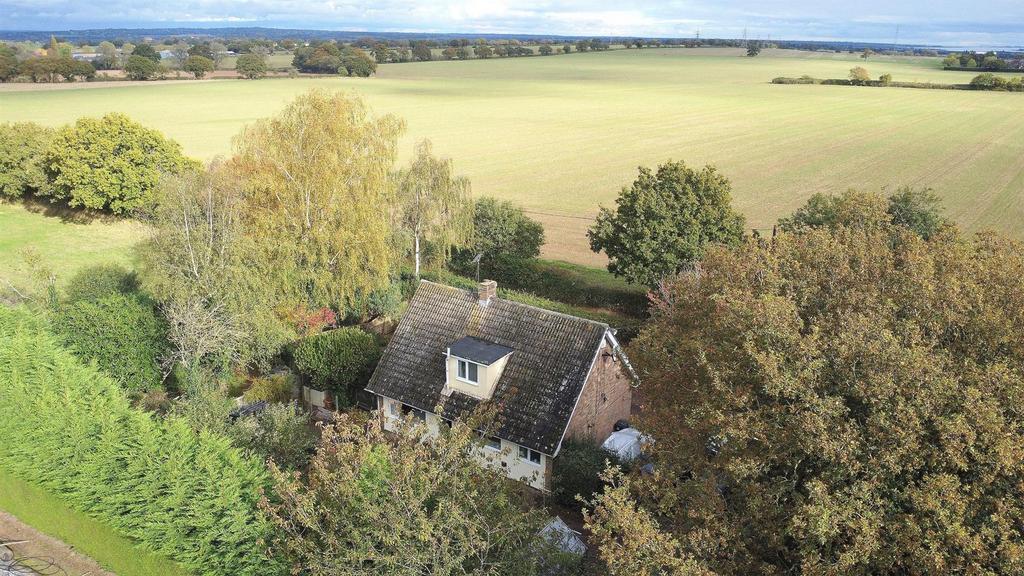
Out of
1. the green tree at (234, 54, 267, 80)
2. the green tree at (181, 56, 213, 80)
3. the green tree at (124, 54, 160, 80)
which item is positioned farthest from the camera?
the green tree at (234, 54, 267, 80)

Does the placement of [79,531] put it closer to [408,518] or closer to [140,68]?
[408,518]

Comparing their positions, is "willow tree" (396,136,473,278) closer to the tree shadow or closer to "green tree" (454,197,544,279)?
"green tree" (454,197,544,279)

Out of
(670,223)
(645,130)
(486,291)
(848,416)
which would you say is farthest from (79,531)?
(645,130)

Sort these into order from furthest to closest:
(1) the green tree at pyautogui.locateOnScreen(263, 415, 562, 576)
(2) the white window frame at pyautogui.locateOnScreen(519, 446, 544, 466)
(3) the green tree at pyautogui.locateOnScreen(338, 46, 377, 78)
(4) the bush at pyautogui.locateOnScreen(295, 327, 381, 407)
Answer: (3) the green tree at pyautogui.locateOnScreen(338, 46, 377, 78)
(4) the bush at pyautogui.locateOnScreen(295, 327, 381, 407)
(2) the white window frame at pyautogui.locateOnScreen(519, 446, 544, 466)
(1) the green tree at pyautogui.locateOnScreen(263, 415, 562, 576)

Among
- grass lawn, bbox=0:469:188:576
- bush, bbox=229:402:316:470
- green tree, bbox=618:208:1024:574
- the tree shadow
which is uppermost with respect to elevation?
green tree, bbox=618:208:1024:574

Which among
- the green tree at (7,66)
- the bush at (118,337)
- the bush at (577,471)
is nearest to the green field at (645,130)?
the green tree at (7,66)

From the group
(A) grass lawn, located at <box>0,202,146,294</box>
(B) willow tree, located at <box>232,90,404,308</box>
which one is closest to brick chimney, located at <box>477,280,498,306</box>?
(B) willow tree, located at <box>232,90,404,308</box>
